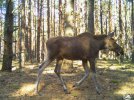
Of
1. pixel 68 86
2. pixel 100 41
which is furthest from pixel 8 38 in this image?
pixel 100 41

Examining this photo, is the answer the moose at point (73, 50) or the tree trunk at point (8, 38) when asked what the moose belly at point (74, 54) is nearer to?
the moose at point (73, 50)

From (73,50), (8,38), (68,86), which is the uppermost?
(8,38)

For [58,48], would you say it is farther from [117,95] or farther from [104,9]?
[104,9]

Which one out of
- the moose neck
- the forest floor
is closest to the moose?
the moose neck

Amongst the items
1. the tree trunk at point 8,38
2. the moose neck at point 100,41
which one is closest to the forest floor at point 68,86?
the tree trunk at point 8,38

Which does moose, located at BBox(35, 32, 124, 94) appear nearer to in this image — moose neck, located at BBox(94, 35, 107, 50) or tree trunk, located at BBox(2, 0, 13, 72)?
moose neck, located at BBox(94, 35, 107, 50)

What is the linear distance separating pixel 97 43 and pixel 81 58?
849mm

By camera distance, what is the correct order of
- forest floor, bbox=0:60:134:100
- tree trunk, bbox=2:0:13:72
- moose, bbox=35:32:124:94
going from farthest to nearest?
tree trunk, bbox=2:0:13:72 < moose, bbox=35:32:124:94 < forest floor, bbox=0:60:134:100

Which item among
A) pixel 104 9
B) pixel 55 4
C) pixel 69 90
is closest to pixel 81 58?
pixel 69 90

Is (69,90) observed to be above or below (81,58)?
below

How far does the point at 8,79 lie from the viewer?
13.7 m

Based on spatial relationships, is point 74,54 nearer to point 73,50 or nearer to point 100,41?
point 73,50

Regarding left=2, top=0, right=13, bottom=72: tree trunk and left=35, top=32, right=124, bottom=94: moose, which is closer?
left=35, top=32, right=124, bottom=94: moose

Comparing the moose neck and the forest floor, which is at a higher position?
the moose neck
